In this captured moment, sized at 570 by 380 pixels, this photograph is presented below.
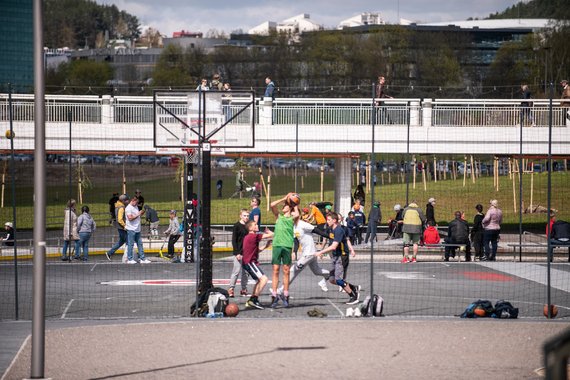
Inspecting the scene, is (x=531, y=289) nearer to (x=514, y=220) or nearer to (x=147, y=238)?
(x=147, y=238)

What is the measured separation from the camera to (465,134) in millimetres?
34938

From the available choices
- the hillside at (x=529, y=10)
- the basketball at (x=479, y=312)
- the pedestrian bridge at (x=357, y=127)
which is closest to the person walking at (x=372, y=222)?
the basketball at (x=479, y=312)

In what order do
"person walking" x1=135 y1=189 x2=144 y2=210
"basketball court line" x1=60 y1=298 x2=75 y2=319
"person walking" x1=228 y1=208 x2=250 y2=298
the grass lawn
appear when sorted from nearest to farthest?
"basketball court line" x1=60 y1=298 x2=75 y2=319 < "person walking" x1=228 y1=208 x2=250 y2=298 < "person walking" x1=135 y1=189 x2=144 y2=210 < the grass lawn

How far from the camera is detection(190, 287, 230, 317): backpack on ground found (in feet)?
54.2

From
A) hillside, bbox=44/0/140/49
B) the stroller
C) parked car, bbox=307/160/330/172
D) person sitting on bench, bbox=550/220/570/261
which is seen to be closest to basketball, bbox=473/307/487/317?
person sitting on bench, bbox=550/220/570/261

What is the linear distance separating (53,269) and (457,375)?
1409 centimetres

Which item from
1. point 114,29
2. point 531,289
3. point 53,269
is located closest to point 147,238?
point 53,269

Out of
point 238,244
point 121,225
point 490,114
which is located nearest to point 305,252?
point 238,244

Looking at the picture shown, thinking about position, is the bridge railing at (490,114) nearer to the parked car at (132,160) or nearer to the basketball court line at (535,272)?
the basketball court line at (535,272)

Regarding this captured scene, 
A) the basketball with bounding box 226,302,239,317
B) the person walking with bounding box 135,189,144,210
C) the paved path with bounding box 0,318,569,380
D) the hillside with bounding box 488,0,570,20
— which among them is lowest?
the paved path with bounding box 0,318,569,380

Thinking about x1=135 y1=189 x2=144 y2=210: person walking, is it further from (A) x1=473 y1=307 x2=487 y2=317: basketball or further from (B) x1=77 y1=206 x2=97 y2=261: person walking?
(A) x1=473 y1=307 x2=487 y2=317: basketball

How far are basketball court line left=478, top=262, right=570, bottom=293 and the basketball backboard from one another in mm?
7466

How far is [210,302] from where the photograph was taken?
16.5m

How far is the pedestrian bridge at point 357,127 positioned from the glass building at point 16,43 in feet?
193
